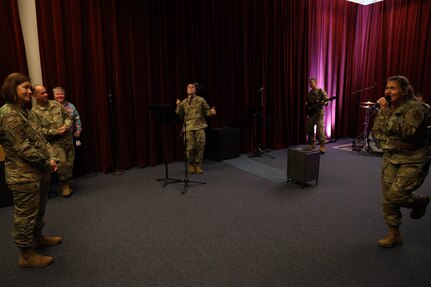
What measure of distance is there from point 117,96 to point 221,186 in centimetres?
239

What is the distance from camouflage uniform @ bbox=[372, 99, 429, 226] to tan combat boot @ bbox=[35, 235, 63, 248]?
302cm

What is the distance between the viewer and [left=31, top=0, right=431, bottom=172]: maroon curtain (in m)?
4.60

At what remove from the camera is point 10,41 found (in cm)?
401

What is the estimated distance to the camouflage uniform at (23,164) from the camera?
205cm

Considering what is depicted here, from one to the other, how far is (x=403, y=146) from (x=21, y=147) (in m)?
2.97

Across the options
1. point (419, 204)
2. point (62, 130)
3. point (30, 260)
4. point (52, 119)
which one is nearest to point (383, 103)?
point (419, 204)

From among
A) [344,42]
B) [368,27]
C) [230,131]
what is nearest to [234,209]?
A: [230,131]

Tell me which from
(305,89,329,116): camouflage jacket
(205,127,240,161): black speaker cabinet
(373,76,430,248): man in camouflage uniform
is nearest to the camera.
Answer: (373,76,430,248): man in camouflage uniform

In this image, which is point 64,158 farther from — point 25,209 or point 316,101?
point 316,101

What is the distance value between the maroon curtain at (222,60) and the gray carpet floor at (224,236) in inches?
49.4

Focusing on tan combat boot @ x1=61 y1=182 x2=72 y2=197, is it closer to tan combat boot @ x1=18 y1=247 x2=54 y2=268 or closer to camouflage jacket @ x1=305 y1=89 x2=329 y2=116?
tan combat boot @ x1=18 y1=247 x2=54 y2=268

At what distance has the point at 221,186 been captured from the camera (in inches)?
167

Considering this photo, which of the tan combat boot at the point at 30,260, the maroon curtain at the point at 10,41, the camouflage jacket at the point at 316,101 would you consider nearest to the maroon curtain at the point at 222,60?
the maroon curtain at the point at 10,41

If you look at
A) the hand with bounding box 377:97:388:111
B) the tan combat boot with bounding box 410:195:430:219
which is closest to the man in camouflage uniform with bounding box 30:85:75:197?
the hand with bounding box 377:97:388:111
